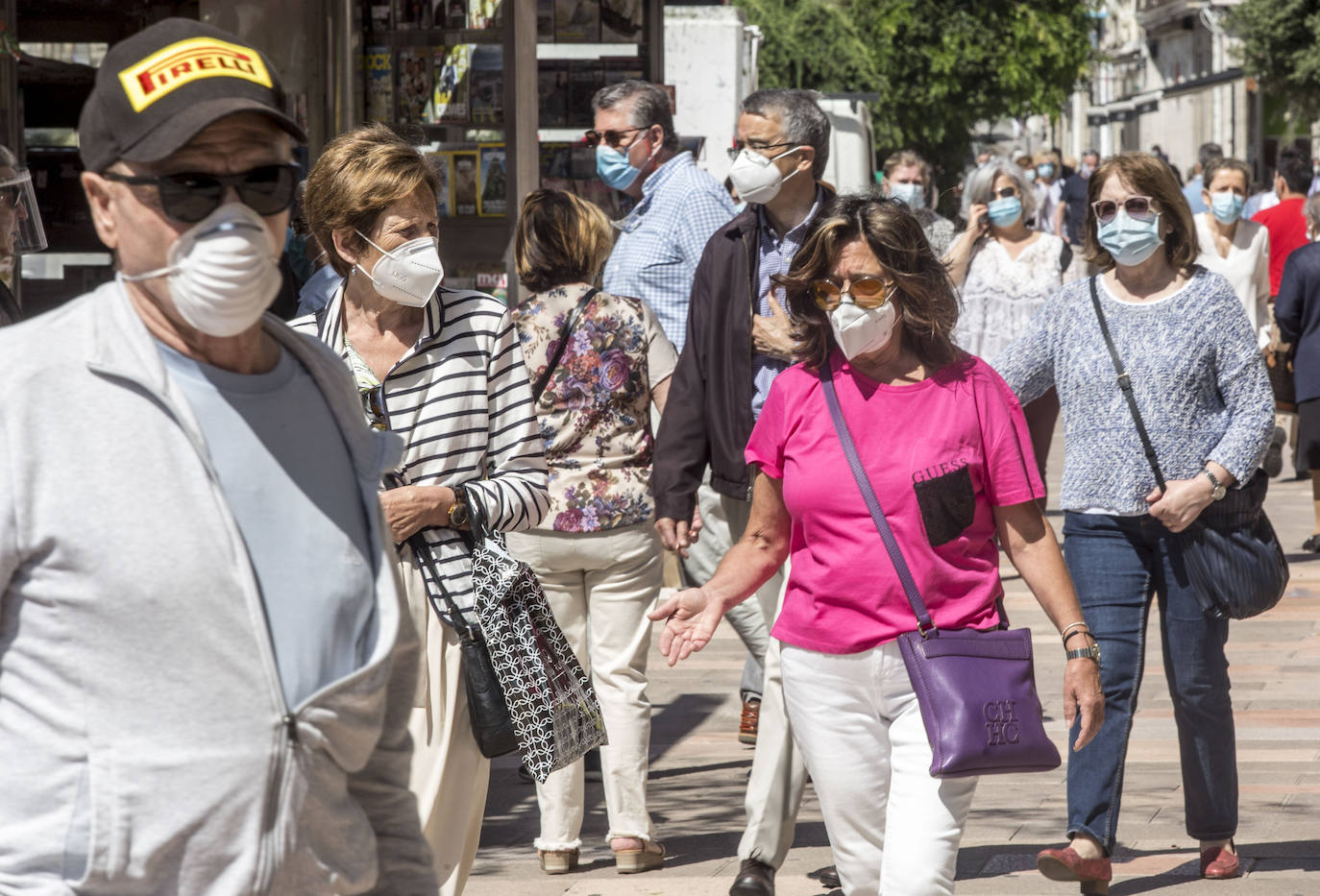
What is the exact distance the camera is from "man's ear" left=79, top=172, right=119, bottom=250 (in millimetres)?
2186

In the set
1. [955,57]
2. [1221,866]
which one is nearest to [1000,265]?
[1221,866]

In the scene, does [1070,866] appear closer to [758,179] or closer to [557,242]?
[758,179]

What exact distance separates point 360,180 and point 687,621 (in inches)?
45.6

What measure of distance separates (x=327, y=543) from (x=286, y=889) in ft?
1.28

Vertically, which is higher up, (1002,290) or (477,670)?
(1002,290)

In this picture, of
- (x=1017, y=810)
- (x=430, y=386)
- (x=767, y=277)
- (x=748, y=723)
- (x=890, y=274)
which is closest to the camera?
(x=430, y=386)

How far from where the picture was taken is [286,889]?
2.18 metres

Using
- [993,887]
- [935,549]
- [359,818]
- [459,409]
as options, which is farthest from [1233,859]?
[359,818]

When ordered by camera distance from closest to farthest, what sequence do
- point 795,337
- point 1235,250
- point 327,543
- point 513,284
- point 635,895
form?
point 327,543, point 795,337, point 635,895, point 513,284, point 1235,250

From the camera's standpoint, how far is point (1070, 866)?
16.9 feet

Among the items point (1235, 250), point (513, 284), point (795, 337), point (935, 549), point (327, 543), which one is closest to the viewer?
point (327, 543)

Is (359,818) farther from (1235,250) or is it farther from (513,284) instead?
(1235,250)

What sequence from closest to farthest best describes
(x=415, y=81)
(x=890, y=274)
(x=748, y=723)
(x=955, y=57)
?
1. (x=890, y=274)
2. (x=748, y=723)
3. (x=415, y=81)
4. (x=955, y=57)

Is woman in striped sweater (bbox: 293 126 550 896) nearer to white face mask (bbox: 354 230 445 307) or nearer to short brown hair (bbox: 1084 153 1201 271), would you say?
white face mask (bbox: 354 230 445 307)
